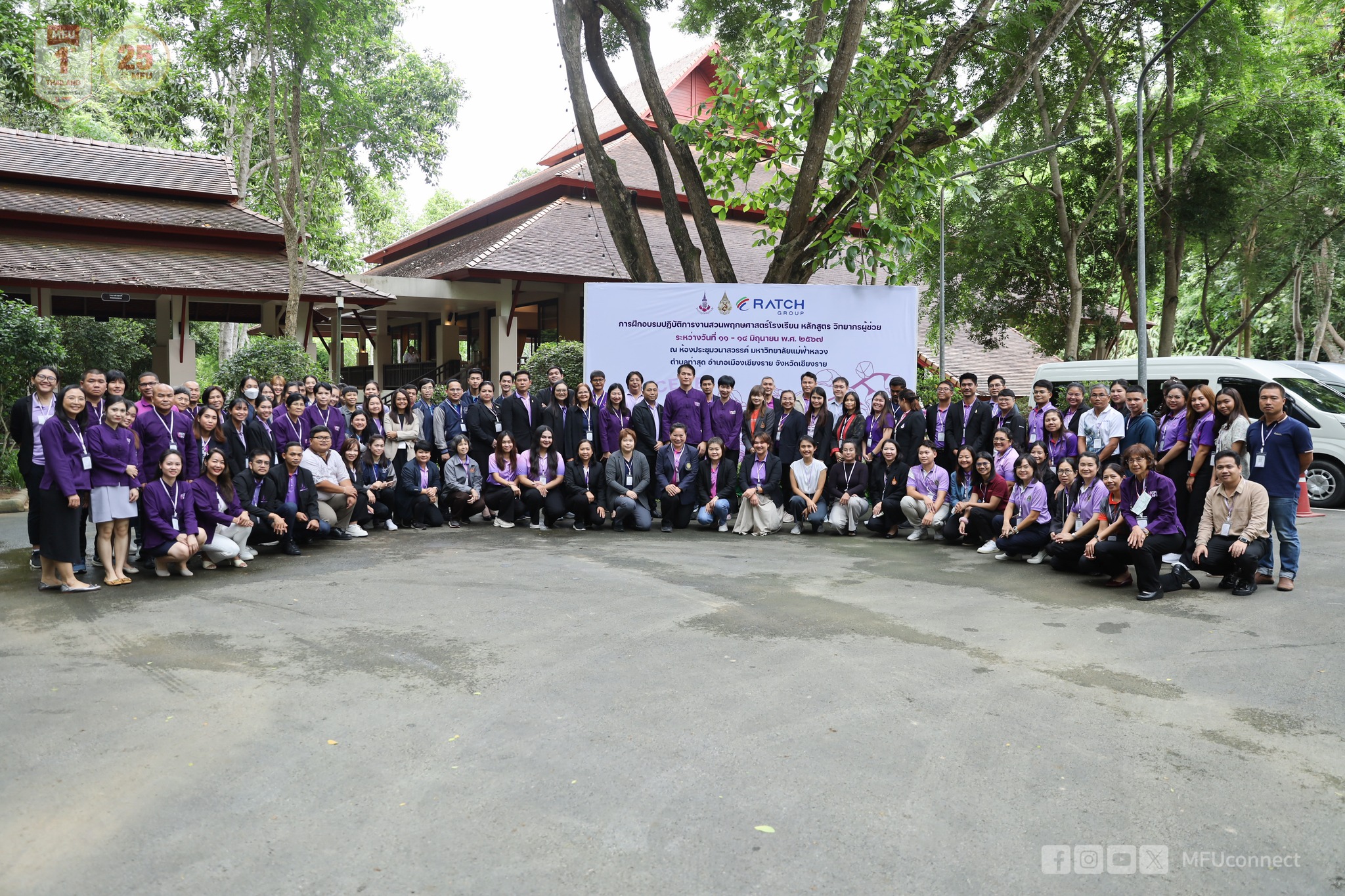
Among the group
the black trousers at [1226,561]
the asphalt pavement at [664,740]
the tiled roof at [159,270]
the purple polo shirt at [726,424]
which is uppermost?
the tiled roof at [159,270]

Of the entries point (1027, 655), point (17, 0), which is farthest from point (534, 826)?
point (17, 0)

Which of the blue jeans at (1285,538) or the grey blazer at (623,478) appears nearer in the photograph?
the blue jeans at (1285,538)

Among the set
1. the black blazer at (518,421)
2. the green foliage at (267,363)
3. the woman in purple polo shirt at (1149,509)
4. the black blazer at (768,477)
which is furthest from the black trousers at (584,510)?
the green foliage at (267,363)

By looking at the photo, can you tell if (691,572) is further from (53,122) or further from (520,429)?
(53,122)

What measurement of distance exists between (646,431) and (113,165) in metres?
17.5

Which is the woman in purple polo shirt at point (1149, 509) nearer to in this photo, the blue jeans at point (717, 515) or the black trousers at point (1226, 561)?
the black trousers at point (1226, 561)

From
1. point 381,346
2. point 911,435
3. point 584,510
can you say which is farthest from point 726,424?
point 381,346

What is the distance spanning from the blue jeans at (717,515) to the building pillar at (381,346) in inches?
664

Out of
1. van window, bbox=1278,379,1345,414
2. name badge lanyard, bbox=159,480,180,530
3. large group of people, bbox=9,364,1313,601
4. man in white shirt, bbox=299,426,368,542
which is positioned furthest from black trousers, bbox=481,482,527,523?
van window, bbox=1278,379,1345,414

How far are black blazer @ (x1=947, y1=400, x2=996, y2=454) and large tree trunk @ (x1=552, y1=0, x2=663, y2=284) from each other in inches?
184

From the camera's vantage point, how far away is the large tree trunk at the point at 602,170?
13.5m

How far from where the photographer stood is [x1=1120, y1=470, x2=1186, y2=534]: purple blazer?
25.7 ft

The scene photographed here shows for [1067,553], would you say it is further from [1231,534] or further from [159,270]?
[159,270]

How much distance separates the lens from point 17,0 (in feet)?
56.1
